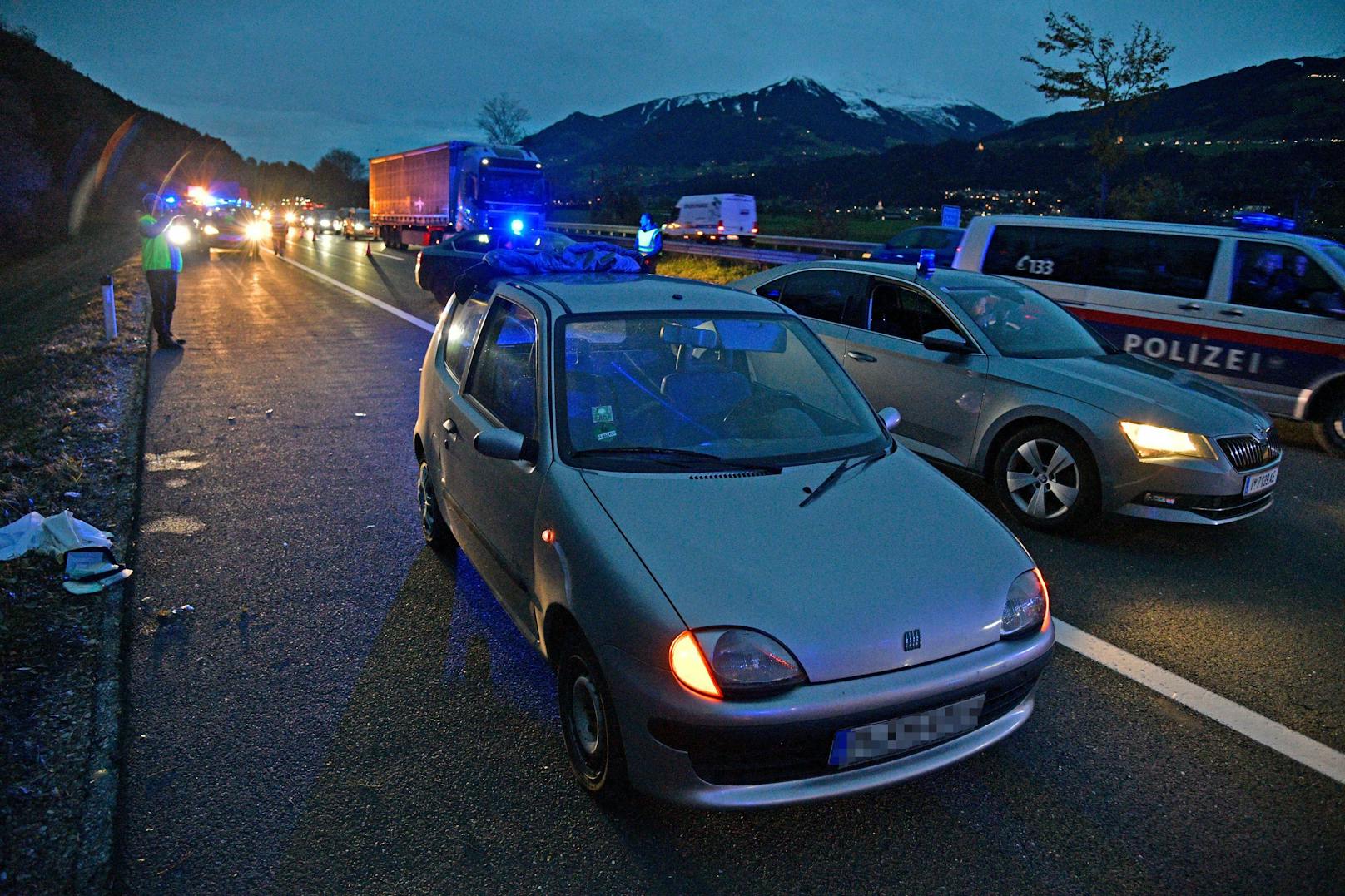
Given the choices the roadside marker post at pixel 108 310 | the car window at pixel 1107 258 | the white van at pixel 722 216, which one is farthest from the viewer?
the white van at pixel 722 216

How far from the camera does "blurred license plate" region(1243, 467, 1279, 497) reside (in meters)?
4.98

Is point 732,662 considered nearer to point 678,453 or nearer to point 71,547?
point 678,453

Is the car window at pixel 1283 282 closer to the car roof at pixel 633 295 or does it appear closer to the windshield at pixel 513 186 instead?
the car roof at pixel 633 295

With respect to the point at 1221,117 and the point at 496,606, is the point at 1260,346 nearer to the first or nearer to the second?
the point at 496,606

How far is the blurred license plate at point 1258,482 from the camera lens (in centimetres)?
498

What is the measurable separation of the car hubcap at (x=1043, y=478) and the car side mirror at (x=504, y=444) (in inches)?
138

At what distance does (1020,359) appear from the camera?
5613mm

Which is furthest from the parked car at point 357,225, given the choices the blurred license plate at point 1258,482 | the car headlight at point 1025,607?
the car headlight at point 1025,607

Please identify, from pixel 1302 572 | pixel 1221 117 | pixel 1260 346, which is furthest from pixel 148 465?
pixel 1221 117

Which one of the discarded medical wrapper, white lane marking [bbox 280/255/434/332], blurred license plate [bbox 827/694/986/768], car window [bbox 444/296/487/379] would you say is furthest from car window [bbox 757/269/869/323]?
white lane marking [bbox 280/255/434/332]

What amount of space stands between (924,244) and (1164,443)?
18081mm

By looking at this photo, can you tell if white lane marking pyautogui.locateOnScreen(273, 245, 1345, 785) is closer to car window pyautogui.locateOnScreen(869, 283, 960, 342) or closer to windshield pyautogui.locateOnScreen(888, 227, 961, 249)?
car window pyautogui.locateOnScreen(869, 283, 960, 342)

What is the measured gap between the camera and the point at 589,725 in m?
2.83

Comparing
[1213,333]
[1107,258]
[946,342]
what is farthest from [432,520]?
[1213,333]
